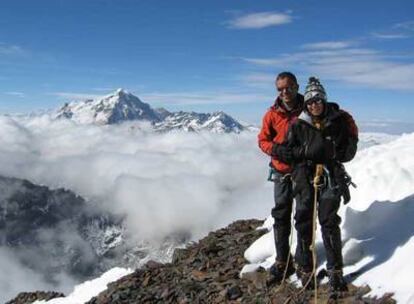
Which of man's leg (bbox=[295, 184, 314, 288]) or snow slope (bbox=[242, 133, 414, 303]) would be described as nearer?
snow slope (bbox=[242, 133, 414, 303])

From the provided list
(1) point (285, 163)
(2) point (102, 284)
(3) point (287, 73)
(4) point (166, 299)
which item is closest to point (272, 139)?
(1) point (285, 163)

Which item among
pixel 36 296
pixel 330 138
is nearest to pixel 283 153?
pixel 330 138

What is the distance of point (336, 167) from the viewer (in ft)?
34.4

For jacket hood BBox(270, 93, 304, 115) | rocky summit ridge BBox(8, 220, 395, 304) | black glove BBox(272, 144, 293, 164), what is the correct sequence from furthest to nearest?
rocky summit ridge BBox(8, 220, 395, 304), jacket hood BBox(270, 93, 304, 115), black glove BBox(272, 144, 293, 164)

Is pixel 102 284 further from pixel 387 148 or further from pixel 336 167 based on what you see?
pixel 336 167

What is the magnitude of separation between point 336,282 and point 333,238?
2.80 feet

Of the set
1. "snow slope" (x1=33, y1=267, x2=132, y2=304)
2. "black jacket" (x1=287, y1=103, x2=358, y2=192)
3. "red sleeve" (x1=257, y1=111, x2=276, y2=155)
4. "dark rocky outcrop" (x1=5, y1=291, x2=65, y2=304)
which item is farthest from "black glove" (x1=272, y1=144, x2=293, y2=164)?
"dark rocky outcrop" (x1=5, y1=291, x2=65, y2=304)

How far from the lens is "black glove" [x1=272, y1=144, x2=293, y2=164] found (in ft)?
34.9

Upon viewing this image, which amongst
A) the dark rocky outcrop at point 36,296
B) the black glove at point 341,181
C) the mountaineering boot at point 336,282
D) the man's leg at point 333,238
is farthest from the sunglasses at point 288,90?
the dark rocky outcrop at point 36,296

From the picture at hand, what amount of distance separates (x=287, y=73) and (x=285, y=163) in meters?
1.84

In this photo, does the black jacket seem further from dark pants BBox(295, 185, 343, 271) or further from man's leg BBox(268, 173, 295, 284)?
man's leg BBox(268, 173, 295, 284)

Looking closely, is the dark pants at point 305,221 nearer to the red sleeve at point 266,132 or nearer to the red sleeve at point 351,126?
the red sleeve at point 266,132

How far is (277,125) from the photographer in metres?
11.3

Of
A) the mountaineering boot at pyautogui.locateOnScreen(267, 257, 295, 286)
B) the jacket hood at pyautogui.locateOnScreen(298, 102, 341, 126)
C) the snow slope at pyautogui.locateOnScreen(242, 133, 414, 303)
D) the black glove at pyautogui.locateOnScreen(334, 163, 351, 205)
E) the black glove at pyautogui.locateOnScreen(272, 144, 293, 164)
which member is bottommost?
the mountaineering boot at pyautogui.locateOnScreen(267, 257, 295, 286)
